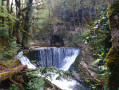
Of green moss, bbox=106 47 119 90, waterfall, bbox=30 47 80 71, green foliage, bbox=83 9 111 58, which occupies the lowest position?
waterfall, bbox=30 47 80 71

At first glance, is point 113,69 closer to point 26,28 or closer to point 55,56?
point 55,56

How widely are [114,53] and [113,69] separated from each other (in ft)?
0.82

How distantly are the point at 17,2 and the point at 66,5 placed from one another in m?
14.6

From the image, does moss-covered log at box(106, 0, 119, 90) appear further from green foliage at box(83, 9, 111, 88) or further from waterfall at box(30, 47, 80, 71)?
waterfall at box(30, 47, 80, 71)

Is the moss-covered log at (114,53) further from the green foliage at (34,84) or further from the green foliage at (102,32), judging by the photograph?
the green foliage at (34,84)

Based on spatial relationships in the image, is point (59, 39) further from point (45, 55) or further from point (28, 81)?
point (28, 81)

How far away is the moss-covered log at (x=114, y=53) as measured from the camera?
4.48 ft

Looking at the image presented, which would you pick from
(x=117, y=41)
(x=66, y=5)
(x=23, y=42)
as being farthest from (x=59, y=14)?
(x=117, y=41)

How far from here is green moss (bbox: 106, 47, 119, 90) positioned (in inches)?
53.3

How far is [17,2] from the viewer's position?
30.6 ft

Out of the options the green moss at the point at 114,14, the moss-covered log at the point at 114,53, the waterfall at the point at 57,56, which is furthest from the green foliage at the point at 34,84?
the waterfall at the point at 57,56

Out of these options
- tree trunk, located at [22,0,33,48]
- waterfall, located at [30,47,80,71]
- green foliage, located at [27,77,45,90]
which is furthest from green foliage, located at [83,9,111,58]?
tree trunk, located at [22,0,33,48]

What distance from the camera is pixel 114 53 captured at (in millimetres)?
1459

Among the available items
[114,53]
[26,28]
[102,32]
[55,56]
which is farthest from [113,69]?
[26,28]
